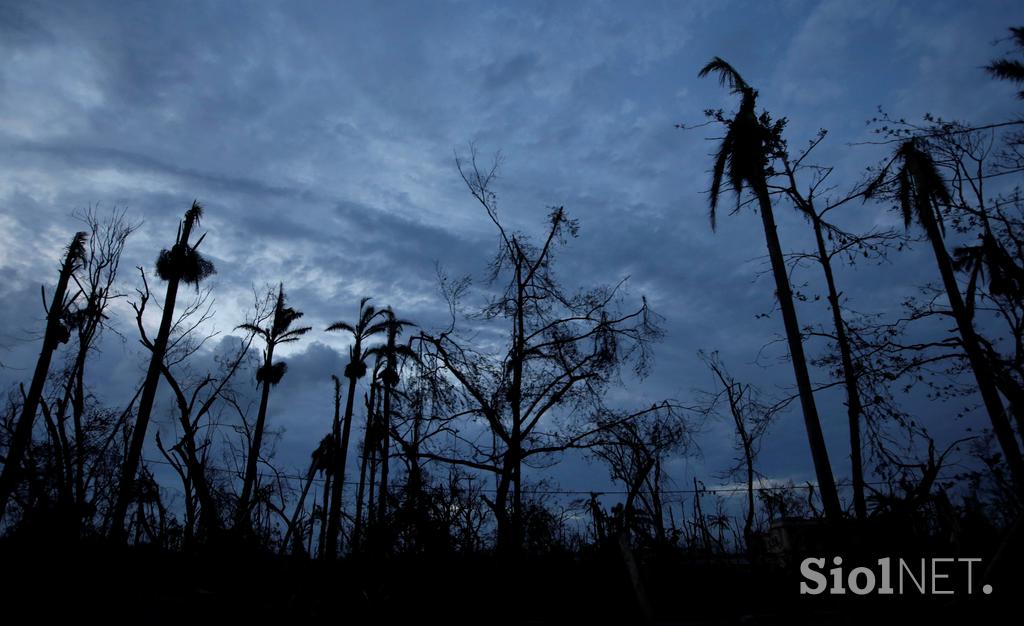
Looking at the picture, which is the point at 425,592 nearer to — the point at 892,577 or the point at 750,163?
the point at 892,577

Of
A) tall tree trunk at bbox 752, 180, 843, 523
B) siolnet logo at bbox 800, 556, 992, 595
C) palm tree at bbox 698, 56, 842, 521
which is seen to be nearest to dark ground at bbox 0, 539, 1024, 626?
siolnet logo at bbox 800, 556, 992, 595

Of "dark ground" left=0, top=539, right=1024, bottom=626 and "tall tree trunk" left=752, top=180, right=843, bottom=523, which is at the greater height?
"tall tree trunk" left=752, top=180, right=843, bottom=523

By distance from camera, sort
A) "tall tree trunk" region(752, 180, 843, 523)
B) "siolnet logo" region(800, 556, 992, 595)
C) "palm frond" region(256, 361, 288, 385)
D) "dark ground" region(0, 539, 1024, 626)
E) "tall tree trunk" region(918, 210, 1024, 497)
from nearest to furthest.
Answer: "dark ground" region(0, 539, 1024, 626) → "siolnet logo" region(800, 556, 992, 595) → "tall tree trunk" region(752, 180, 843, 523) → "tall tree trunk" region(918, 210, 1024, 497) → "palm frond" region(256, 361, 288, 385)

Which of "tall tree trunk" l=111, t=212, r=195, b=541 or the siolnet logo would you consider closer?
the siolnet logo

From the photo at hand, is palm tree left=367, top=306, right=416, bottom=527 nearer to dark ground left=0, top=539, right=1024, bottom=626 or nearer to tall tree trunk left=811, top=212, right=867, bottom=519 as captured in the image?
dark ground left=0, top=539, right=1024, bottom=626

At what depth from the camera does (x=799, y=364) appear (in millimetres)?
14031

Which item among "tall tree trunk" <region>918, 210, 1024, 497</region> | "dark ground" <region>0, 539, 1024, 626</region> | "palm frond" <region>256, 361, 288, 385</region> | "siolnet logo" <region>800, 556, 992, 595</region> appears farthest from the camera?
"palm frond" <region>256, 361, 288, 385</region>

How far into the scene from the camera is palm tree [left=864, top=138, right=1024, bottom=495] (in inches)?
625

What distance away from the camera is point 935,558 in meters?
9.59

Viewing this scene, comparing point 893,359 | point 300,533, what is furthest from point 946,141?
point 300,533

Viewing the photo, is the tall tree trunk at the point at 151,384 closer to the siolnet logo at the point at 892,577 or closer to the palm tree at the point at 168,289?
the palm tree at the point at 168,289

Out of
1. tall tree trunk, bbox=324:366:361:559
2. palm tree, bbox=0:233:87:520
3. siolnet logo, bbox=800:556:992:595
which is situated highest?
palm tree, bbox=0:233:87:520

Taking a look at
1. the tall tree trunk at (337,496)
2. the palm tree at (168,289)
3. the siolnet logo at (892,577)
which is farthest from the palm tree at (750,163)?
the palm tree at (168,289)

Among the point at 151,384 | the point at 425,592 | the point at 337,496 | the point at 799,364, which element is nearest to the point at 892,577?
the point at 799,364
